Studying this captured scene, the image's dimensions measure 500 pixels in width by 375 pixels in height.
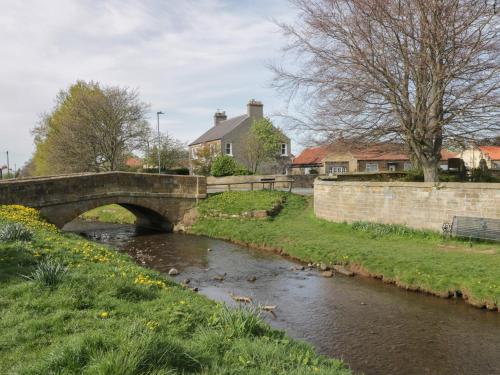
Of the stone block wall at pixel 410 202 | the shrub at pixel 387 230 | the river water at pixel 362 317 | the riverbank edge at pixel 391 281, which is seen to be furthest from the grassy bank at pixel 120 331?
the stone block wall at pixel 410 202

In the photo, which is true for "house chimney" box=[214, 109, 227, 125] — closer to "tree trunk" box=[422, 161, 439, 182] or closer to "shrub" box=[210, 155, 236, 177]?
"shrub" box=[210, 155, 236, 177]

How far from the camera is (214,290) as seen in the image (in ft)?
38.8

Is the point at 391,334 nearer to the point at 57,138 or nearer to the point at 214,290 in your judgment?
the point at 214,290

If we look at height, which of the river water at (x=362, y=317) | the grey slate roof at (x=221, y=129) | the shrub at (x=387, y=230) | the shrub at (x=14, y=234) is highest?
the grey slate roof at (x=221, y=129)

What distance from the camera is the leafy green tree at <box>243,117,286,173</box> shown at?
150ft

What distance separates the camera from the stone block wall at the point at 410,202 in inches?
566

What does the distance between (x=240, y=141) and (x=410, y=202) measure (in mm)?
34176

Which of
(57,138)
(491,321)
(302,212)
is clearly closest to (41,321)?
(491,321)

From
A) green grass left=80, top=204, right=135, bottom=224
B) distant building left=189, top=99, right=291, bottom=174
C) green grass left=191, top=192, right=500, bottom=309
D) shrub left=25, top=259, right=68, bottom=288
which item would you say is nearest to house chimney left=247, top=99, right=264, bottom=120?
distant building left=189, top=99, right=291, bottom=174

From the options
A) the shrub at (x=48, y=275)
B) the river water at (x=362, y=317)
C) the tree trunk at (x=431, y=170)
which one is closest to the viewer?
the shrub at (x=48, y=275)

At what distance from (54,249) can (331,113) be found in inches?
528

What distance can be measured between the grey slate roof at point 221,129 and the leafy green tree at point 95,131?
11.7 meters

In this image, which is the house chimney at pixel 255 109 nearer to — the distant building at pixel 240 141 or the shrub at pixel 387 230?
the distant building at pixel 240 141

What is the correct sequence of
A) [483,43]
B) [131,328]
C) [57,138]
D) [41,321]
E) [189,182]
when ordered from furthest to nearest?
[57,138]
[189,182]
[483,43]
[41,321]
[131,328]
